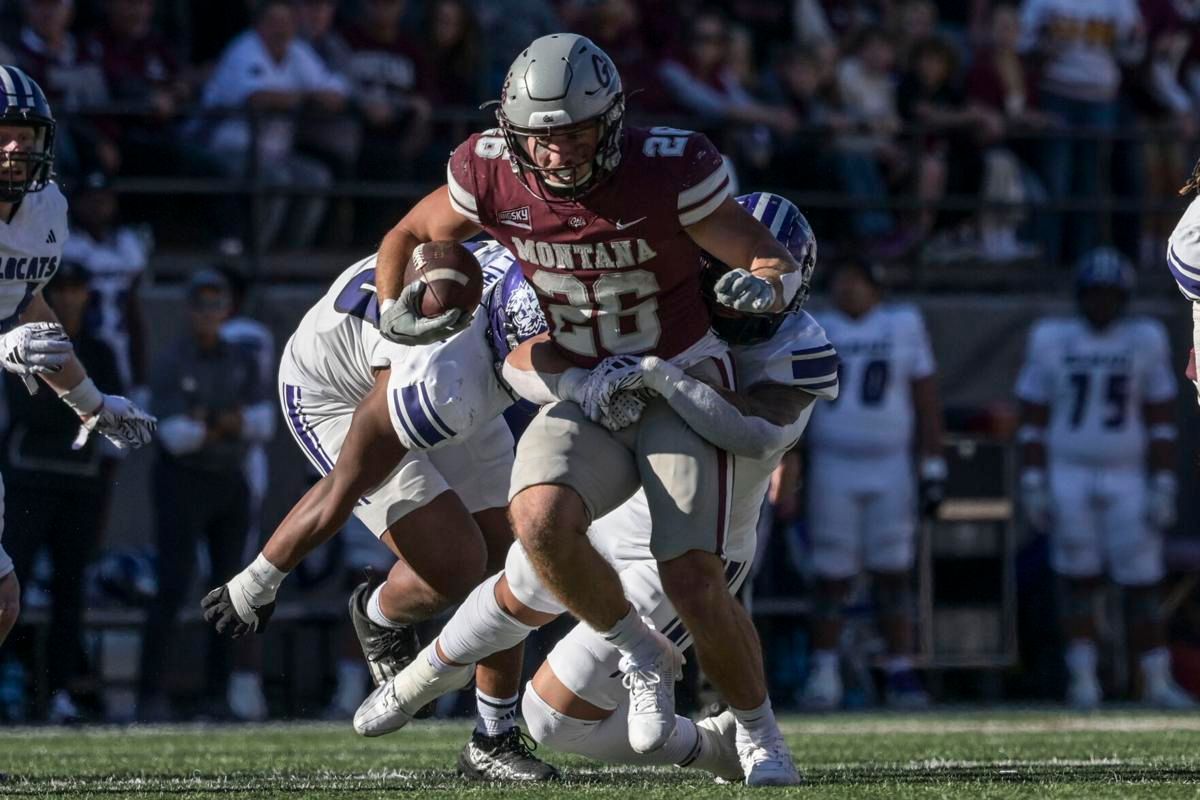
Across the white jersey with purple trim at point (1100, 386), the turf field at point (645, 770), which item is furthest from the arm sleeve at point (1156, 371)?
the turf field at point (645, 770)

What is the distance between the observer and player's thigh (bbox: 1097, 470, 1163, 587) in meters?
9.84

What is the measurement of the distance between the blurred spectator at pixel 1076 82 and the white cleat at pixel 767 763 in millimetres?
6655

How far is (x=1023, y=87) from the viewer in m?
11.3

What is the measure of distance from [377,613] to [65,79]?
13.7ft

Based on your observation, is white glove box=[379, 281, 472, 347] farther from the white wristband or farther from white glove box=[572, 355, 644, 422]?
the white wristband

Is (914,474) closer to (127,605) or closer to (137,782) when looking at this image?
(127,605)

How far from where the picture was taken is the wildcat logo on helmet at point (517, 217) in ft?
16.6

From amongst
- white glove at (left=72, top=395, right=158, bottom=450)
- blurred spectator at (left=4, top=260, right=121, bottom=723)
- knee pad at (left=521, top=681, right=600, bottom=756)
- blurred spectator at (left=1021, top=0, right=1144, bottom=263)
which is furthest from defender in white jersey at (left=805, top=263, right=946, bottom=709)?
white glove at (left=72, top=395, right=158, bottom=450)

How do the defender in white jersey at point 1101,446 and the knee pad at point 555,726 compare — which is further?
the defender in white jersey at point 1101,446

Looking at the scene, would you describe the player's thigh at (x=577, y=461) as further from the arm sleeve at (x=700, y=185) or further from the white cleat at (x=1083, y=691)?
the white cleat at (x=1083, y=691)

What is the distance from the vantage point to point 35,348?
525cm

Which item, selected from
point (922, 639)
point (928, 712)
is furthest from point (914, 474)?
point (928, 712)

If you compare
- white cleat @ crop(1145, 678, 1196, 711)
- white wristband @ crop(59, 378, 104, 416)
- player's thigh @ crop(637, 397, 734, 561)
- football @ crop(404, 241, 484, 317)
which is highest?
football @ crop(404, 241, 484, 317)

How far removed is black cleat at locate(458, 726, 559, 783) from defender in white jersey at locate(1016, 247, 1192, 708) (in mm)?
4687
